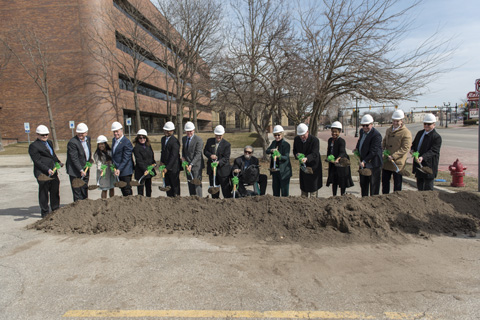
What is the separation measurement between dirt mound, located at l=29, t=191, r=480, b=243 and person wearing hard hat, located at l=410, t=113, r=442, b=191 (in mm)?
547

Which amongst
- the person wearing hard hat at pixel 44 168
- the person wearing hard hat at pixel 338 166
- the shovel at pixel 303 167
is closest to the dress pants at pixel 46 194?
the person wearing hard hat at pixel 44 168

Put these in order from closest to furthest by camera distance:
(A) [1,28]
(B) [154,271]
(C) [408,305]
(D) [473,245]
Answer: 1. (C) [408,305]
2. (B) [154,271]
3. (D) [473,245]
4. (A) [1,28]

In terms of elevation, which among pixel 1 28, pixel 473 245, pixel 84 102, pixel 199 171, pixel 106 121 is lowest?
pixel 473 245

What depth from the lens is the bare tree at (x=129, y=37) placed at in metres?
22.2

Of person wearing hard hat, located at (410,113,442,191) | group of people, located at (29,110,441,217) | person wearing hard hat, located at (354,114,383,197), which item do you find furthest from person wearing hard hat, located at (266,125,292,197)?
person wearing hard hat, located at (410,113,442,191)

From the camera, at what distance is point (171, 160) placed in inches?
252

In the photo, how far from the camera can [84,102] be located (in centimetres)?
2920

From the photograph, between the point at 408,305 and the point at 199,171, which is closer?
the point at 408,305

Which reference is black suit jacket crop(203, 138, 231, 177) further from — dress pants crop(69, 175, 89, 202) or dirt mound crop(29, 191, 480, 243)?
dress pants crop(69, 175, 89, 202)

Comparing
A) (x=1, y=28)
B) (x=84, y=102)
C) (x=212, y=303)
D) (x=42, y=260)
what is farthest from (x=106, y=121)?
(x=212, y=303)

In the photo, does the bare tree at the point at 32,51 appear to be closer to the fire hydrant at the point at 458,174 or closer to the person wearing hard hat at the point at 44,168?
the person wearing hard hat at the point at 44,168

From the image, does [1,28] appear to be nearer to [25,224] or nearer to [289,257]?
[25,224]

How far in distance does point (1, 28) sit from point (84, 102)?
10.3 meters

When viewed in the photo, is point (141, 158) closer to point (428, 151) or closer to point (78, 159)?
point (78, 159)
